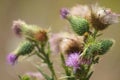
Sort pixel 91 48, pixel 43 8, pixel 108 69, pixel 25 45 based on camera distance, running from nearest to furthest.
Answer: pixel 91 48
pixel 25 45
pixel 108 69
pixel 43 8

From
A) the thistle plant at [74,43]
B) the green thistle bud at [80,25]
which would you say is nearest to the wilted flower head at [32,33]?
the thistle plant at [74,43]

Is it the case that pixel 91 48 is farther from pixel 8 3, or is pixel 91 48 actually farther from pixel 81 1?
pixel 8 3

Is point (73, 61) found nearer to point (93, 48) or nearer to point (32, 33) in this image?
point (93, 48)

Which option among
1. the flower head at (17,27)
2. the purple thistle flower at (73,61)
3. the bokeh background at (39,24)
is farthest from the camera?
the bokeh background at (39,24)

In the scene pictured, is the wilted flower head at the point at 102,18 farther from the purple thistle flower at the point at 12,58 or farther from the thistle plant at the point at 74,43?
the purple thistle flower at the point at 12,58

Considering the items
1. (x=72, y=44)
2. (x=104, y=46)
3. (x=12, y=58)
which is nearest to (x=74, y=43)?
(x=72, y=44)

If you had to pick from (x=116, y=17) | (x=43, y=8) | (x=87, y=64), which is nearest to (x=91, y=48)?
(x=87, y=64)
